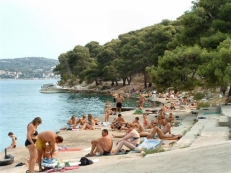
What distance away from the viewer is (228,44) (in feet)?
71.6

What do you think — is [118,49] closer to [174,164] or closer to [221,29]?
[221,29]

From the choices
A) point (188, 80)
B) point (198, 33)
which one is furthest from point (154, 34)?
point (188, 80)

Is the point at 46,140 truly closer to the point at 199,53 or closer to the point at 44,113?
the point at 199,53

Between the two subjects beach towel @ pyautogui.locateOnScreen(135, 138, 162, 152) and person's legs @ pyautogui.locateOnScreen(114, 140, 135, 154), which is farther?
person's legs @ pyautogui.locateOnScreen(114, 140, 135, 154)

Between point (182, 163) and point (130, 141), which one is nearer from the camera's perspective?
point (182, 163)

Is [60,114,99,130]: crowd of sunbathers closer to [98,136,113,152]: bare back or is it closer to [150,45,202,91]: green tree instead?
[150,45,202,91]: green tree

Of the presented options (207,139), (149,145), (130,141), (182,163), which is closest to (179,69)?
(207,139)

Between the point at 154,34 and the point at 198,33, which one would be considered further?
the point at 154,34

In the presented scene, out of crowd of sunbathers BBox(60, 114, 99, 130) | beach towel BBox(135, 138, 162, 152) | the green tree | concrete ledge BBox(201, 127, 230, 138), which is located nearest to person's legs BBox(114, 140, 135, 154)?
beach towel BBox(135, 138, 162, 152)

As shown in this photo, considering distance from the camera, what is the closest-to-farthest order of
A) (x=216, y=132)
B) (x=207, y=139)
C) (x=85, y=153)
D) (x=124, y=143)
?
(x=207, y=139) < (x=124, y=143) < (x=216, y=132) < (x=85, y=153)

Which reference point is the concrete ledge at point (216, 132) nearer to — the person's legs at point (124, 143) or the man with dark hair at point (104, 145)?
the person's legs at point (124, 143)

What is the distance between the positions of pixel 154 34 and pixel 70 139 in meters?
47.1

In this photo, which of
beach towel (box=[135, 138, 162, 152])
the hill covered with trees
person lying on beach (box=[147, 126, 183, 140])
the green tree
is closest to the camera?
beach towel (box=[135, 138, 162, 152])

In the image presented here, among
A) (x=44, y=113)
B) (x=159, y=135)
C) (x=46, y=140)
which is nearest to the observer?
(x=46, y=140)
